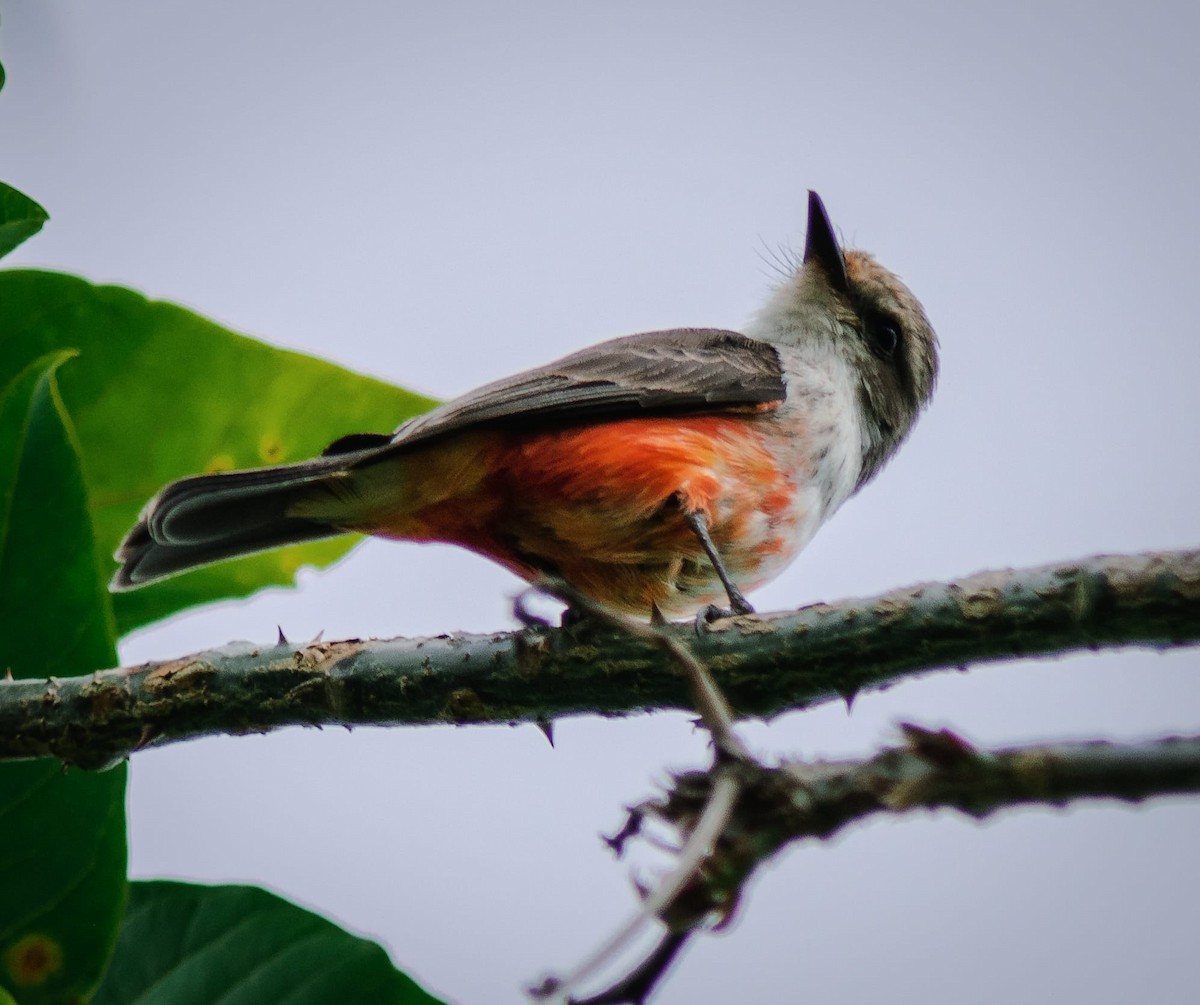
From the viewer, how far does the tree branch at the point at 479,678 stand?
2162mm

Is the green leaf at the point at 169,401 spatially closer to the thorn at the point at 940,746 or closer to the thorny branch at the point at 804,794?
the thorny branch at the point at 804,794

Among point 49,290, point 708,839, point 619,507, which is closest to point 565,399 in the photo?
point 619,507

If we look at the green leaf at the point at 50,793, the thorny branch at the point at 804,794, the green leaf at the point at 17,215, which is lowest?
the green leaf at the point at 50,793

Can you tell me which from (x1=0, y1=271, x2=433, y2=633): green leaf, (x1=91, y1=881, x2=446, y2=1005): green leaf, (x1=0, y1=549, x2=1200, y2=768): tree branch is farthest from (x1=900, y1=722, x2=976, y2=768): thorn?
(x1=0, y1=271, x2=433, y2=633): green leaf

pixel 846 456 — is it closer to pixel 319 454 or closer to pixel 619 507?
pixel 619 507

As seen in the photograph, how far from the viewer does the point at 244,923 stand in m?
2.65

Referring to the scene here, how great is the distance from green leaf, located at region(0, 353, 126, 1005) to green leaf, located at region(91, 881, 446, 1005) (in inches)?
4.7

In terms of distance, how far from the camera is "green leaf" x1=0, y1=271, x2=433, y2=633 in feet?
9.89

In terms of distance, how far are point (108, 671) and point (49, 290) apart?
935 millimetres

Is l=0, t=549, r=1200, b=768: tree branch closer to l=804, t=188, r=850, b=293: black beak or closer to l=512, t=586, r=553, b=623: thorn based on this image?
l=512, t=586, r=553, b=623: thorn

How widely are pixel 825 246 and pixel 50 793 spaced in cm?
375

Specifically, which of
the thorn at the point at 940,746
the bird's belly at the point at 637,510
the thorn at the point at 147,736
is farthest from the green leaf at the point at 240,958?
the thorn at the point at 940,746

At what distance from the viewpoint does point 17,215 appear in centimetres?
274

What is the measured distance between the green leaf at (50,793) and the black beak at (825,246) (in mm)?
3442
